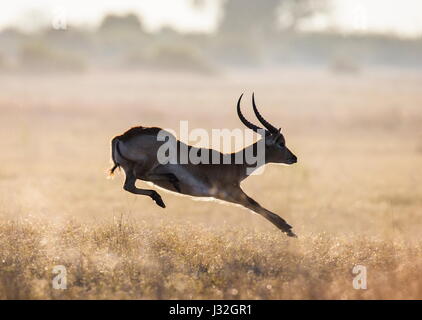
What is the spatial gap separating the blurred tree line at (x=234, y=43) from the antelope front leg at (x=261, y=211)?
3049 inches

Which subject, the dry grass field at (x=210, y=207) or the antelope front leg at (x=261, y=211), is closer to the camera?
the dry grass field at (x=210, y=207)

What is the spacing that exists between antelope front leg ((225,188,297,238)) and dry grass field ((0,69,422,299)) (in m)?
0.18

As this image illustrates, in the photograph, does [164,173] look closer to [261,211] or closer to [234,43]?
[261,211]

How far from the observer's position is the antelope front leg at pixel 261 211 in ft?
33.7

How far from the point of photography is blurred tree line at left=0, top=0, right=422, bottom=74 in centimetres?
9138

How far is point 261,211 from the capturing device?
10359 millimetres

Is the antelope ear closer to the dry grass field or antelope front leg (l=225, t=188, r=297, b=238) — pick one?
antelope front leg (l=225, t=188, r=297, b=238)

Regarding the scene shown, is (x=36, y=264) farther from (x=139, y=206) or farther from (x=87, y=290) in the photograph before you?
(x=139, y=206)

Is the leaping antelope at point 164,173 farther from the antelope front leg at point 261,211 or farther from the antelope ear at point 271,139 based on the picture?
the antelope ear at point 271,139

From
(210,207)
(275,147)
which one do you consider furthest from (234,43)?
(275,147)

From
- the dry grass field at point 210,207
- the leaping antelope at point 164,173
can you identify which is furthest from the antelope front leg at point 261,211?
the dry grass field at point 210,207

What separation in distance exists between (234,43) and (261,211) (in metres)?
96.9

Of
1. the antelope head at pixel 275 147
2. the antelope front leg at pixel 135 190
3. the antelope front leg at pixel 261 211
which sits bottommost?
the antelope front leg at pixel 261 211
